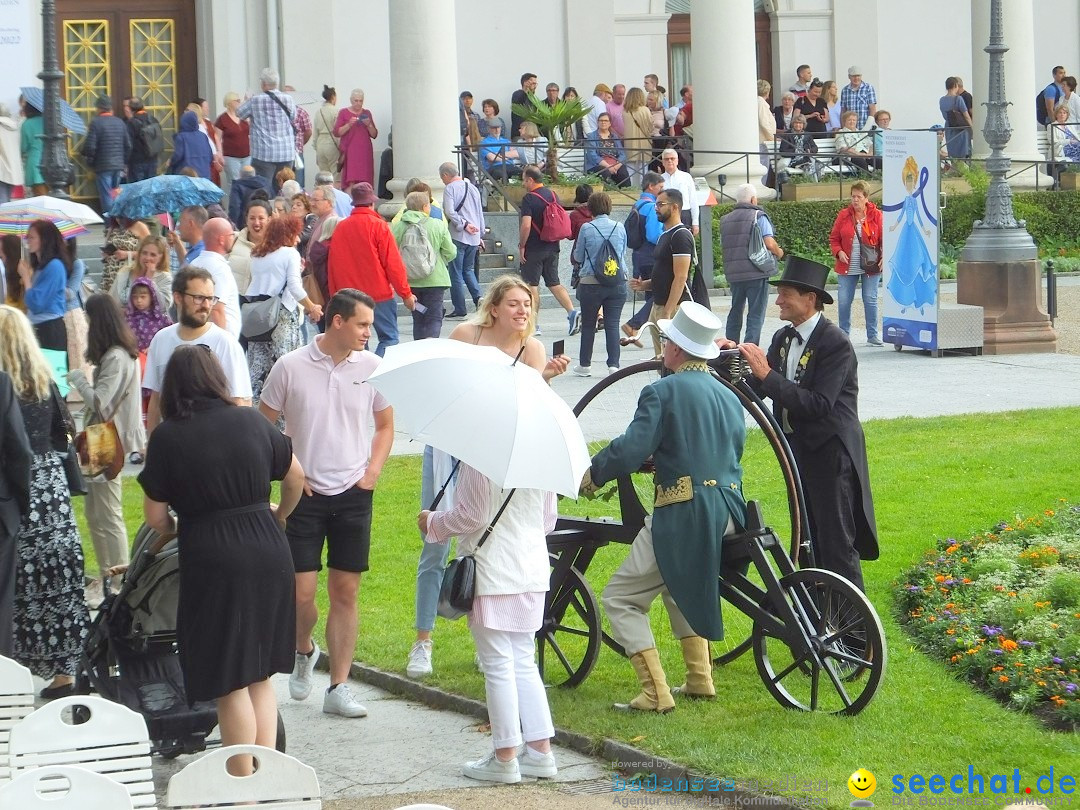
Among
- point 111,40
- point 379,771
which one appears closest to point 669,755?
point 379,771

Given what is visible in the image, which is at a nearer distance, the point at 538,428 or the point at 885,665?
the point at 538,428

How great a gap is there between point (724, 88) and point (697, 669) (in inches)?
728

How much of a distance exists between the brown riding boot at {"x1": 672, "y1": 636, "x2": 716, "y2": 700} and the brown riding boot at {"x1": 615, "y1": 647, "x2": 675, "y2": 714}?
186mm

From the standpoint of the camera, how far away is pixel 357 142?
80.5 feet

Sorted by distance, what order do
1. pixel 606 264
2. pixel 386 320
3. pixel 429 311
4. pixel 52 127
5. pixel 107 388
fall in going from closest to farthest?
pixel 107 388
pixel 52 127
pixel 386 320
pixel 606 264
pixel 429 311

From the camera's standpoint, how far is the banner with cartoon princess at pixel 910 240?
56.6 ft

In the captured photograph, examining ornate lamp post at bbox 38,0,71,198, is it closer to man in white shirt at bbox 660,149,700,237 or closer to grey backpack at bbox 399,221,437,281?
grey backpack at bbox 399,221,437,281

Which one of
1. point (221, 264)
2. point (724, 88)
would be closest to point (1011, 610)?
point (221, 264)

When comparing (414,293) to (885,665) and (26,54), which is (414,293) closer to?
(26,54)

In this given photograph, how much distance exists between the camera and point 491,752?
652 cm

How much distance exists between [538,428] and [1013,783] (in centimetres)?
217

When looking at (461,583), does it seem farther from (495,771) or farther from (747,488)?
(747,488)

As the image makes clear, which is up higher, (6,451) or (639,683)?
(6,451)

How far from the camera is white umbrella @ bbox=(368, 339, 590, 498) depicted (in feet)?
20.1
